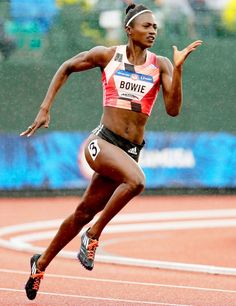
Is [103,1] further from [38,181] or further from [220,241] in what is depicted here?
[220,241]

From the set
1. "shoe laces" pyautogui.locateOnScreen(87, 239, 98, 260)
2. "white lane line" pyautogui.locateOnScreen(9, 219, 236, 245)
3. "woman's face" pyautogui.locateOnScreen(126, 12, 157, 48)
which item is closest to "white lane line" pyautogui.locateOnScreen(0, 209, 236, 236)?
"white lane line" pyautogui.locateOnScreen(9, 219, 236, 245)

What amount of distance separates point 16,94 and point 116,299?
12.0 m

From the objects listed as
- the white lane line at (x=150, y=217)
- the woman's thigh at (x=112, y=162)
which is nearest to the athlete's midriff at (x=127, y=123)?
the woman's thigh at (x=112, y=162)

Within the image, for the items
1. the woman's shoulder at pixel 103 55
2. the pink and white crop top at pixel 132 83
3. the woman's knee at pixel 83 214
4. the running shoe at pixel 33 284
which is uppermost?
the woman's shoulder at pixel 103 55

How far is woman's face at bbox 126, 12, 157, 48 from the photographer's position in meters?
8.88

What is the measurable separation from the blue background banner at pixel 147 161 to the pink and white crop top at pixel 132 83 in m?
12.0

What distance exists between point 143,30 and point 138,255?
528 centimetres

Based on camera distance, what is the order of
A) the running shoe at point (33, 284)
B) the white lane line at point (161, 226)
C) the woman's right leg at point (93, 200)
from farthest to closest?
the white lane line at point (161, 226)
the running shoe at point (33, 284)
the woman's right leg at point (93, 200)

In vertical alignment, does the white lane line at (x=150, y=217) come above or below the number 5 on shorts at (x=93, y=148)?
below

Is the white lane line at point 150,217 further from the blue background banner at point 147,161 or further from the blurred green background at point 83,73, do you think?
the blurred green background at point 83,73

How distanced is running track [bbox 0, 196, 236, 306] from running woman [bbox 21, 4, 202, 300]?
83cm

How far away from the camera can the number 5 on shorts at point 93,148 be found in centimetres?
883

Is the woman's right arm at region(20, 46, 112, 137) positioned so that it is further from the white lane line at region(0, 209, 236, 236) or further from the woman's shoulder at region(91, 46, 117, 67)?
the white lane line at region(0, 209, 236, 236)

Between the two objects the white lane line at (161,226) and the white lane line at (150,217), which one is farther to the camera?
the white lane line at (150,217)
